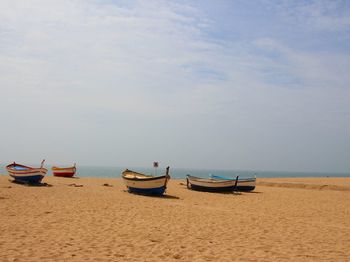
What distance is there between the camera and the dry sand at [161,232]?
8906 mm

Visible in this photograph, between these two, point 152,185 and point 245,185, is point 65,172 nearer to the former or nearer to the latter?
point 245,185

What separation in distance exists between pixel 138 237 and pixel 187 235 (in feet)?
5.14

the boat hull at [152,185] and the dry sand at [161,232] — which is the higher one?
the boat hull at [152,185]

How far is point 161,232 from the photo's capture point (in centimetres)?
1153

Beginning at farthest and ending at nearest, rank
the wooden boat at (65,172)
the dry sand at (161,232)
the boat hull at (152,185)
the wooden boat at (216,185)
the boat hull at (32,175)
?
1. the wooden boat at (65,172)
2. the wooden boat at (216,185)
3. the boat hull at (32,175)
4. the boat hull at (152,185)
5. the dry sand at (161,232)

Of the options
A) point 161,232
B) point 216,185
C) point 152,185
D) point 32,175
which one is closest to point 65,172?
point 32,175

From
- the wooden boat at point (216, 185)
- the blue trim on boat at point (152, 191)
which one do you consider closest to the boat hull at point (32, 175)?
the blue trim on boat at point (152, 191)

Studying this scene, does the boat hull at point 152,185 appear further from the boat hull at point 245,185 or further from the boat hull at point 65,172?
the boat hull at point 65,172

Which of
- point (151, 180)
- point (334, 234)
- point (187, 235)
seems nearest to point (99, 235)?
point (187, 235)

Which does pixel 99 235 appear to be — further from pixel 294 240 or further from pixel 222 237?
pixel 294 240

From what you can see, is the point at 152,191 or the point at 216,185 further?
the point at 216,185

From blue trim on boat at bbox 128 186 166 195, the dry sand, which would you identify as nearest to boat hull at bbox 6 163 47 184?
blue trim on boat at bbox 128 186 166 195

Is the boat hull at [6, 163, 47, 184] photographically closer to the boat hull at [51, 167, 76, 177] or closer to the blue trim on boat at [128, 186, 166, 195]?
the blue trim on boat at [128, 186, 166, 195]

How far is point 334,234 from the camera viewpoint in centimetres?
1232
